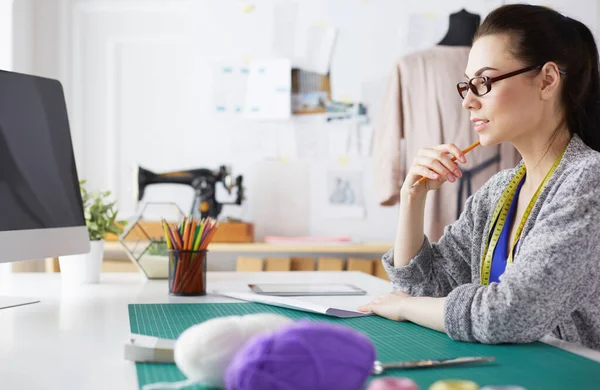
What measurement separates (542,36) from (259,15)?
236 cm

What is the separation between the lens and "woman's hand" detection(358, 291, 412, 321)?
4.12 ft

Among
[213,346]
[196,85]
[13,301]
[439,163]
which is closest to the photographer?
[213,346]

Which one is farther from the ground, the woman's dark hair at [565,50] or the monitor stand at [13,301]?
the woman's dark hair at [565,50]

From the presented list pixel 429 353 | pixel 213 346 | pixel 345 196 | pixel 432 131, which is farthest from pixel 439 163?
pixel 345 196

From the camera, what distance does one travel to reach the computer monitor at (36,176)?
1526mm

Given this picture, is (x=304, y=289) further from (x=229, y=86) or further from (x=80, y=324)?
(x=229, y=86)

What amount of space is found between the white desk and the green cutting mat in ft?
0.14

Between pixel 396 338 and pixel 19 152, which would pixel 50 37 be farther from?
pixel 396 338

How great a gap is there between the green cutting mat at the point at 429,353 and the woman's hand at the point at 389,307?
0.01 m

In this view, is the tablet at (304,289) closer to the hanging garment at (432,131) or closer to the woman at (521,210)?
the woman at (521,210)

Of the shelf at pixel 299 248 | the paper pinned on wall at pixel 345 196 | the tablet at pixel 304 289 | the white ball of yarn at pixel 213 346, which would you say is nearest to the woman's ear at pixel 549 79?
the tablet at pixel 304 289

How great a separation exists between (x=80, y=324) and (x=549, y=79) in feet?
2.97

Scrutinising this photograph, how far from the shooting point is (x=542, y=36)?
1283 mm

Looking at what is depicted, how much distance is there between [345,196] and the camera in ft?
11.5
